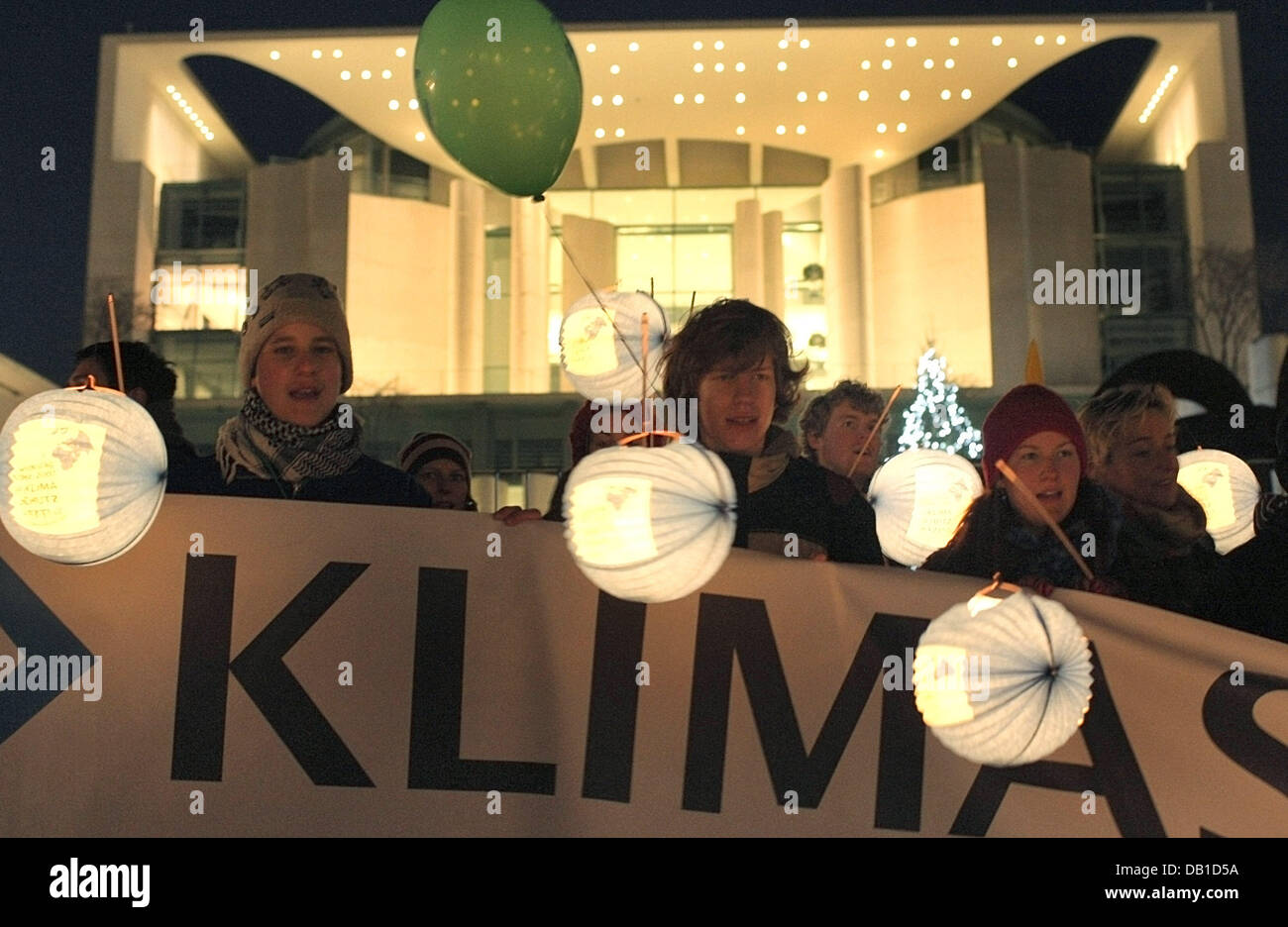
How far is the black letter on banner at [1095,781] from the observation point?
3.38 m

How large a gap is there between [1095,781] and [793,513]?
94cm

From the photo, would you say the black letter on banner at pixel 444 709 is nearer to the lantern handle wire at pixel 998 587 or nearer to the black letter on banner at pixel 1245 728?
the lantern handle wire at pixel 998 587

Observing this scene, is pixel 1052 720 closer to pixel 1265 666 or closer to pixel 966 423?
pixel 1265 666

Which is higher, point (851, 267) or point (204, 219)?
point (204, 219)

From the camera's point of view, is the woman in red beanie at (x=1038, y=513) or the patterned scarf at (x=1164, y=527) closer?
the woman in red beanie at (x=1038, y=513)

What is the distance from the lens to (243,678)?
11.2ft

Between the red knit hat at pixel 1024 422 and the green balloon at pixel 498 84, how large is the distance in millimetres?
2375

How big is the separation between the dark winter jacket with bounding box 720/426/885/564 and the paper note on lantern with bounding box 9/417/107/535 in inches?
58.1

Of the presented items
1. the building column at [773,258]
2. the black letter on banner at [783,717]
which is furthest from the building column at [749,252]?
the black letter on banner at [783,717]

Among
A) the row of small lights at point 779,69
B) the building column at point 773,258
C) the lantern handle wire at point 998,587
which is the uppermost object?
the row of small lights at point 779,69
